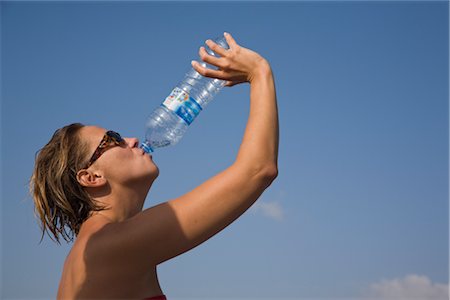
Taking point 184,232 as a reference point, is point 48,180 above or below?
above

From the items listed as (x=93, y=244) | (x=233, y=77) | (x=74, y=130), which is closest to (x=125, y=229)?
(x=93, y=244)

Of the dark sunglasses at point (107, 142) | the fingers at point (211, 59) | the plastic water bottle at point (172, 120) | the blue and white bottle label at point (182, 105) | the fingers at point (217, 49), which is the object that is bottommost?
the dark sunglasses at point (107, 142)

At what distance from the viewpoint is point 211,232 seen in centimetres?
279

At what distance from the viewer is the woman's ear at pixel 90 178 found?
3.70 metres

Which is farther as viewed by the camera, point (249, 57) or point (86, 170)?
point (86, 170)

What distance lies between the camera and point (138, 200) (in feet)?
12.3

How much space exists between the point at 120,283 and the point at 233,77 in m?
1.28

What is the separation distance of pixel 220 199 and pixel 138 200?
1.19 m

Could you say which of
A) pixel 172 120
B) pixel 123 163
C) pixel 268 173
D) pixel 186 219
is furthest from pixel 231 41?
pixel 172 120

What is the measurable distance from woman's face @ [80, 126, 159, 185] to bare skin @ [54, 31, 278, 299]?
0.40 metres

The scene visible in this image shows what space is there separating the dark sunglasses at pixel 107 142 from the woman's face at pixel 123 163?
2 centimetres

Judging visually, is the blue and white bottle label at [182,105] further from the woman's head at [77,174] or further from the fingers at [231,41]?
the fingers at [231,41]

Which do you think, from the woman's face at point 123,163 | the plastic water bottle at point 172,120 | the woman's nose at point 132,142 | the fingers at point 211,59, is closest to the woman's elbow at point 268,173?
the fingers at point 211,59

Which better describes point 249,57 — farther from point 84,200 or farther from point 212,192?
point 84,200
